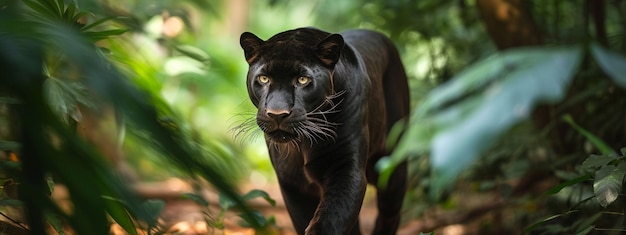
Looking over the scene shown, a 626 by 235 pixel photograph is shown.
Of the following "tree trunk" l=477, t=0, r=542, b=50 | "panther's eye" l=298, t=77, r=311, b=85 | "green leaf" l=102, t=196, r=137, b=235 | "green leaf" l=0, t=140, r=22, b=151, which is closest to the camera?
"green leaf" l=102, t=196, r=137, b=235

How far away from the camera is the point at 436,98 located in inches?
46.1

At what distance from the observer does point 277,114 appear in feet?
8.76

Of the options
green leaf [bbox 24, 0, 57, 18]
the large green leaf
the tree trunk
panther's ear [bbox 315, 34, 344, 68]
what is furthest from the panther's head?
the tree trunk

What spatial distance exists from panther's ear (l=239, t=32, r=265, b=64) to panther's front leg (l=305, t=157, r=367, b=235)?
1.50 ft

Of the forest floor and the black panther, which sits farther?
the forest floor

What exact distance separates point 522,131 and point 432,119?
3963mm

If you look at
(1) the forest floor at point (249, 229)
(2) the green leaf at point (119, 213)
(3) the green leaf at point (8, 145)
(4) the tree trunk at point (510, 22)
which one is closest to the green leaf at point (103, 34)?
(3) the green leaf at point (8, 145)

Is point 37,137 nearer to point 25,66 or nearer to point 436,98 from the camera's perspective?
point 25,66

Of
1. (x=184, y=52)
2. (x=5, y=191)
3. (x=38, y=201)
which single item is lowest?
(x=38, y=201)

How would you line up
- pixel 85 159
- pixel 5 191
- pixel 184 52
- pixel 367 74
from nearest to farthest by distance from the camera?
pixel 85 159, pixel 184 52, pixel 5 191, pixel 367 74

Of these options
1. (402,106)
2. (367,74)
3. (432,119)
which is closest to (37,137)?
(432,119)

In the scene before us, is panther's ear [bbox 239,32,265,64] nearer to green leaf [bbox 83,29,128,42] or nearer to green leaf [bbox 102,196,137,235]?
green leaf [bbox 83,29,128,42]

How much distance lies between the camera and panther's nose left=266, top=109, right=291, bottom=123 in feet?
8.76

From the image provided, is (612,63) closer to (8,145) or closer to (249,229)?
(8,145)
